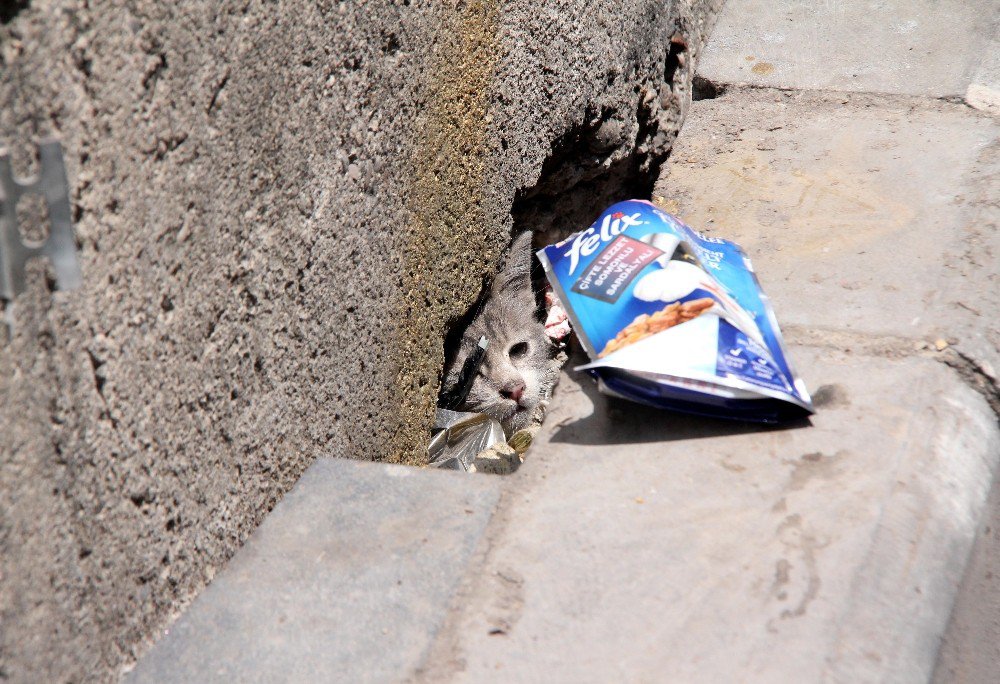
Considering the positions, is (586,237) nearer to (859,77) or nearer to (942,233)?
(942,233)

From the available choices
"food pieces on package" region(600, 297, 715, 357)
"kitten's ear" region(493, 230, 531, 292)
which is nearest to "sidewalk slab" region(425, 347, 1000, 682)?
"food pieces on package" region(600, 297, 715, 357)

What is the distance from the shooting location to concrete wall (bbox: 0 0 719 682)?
112 cm

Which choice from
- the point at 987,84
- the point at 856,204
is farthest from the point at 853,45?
the point at 856,204

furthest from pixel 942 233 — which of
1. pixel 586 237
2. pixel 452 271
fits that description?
pixel 452 271

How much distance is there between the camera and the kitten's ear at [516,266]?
2.60 metres

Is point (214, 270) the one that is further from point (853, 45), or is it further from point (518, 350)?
point (853, 45)

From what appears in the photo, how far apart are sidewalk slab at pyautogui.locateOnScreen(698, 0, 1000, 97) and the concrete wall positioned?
1004 mm

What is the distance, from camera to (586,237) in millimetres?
1994

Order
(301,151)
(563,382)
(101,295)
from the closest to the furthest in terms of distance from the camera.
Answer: (101,295) < (301,151) < (563,382)

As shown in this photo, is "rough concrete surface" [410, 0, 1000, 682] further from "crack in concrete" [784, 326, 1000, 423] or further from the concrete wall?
the concrete wall

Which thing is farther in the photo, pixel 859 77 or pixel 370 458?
pixel 859 77

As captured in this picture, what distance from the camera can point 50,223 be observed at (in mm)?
1093

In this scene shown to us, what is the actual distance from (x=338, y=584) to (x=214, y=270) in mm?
487

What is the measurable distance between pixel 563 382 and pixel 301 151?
680 millimetres
